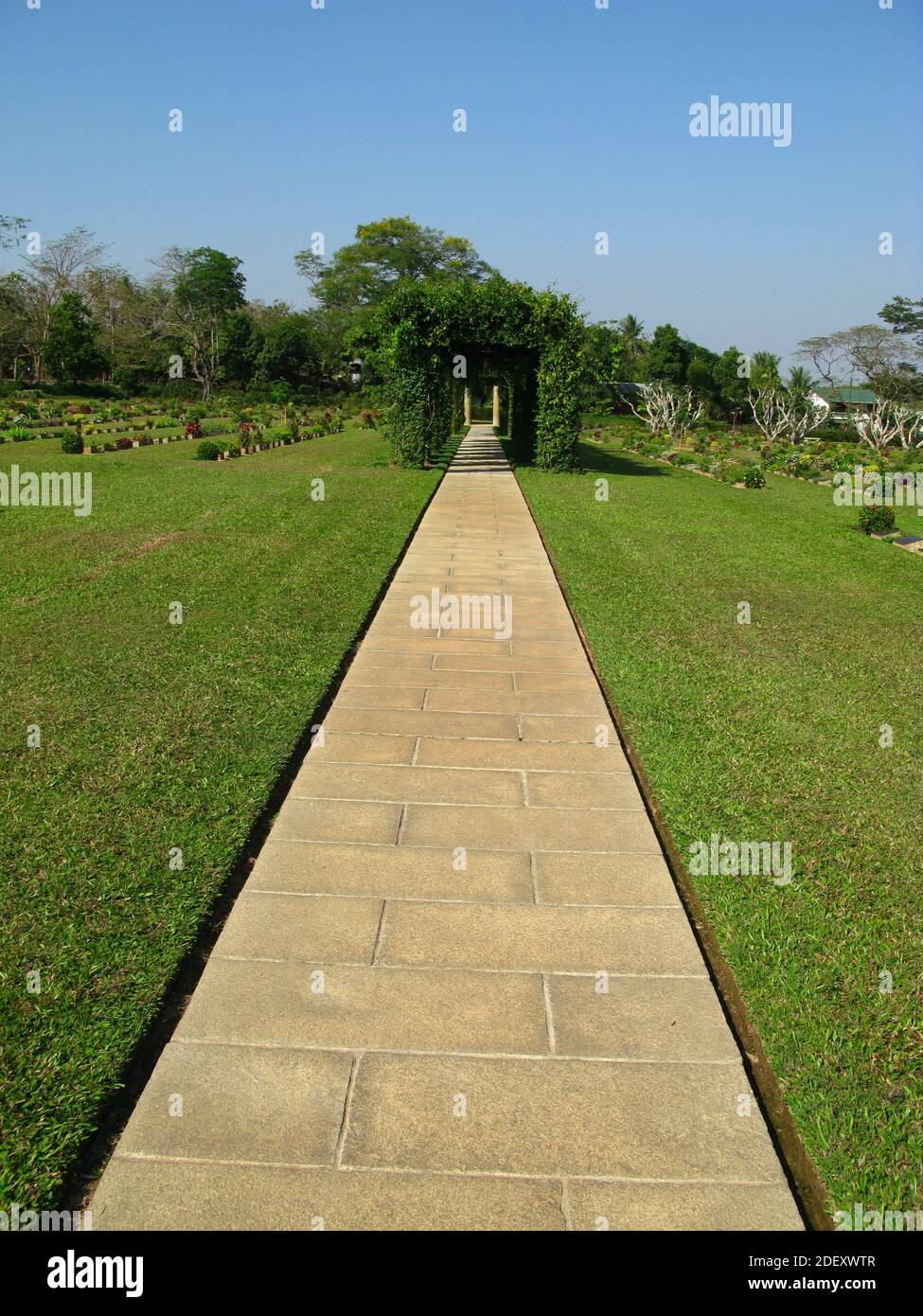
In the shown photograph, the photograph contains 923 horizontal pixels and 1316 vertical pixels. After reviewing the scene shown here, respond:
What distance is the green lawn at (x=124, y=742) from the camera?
2.90 metres

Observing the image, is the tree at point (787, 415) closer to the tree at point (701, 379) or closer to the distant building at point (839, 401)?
the distant building at point (839, 401)

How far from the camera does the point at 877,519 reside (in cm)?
1488

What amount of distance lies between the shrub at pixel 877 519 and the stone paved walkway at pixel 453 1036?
38.6 ft

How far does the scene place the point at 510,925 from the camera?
141 inches

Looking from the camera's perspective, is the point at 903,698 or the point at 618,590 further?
the point at 618,590

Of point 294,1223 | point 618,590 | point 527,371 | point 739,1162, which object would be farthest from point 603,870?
point 527,371

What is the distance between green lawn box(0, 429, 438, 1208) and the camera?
2896 millimetres

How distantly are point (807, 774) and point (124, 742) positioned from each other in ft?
13.1

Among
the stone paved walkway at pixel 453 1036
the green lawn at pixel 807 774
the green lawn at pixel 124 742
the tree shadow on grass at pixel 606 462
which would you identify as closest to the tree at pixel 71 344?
the tree shadow on grass at pixel 606 462

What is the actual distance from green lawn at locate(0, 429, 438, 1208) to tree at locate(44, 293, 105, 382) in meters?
35.0

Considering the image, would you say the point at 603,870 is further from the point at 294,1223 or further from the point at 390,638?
the point at 390,638

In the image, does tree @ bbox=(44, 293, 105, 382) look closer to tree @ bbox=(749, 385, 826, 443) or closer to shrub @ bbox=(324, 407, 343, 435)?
shrub @ bbox=(324, 407, 343, 435)
